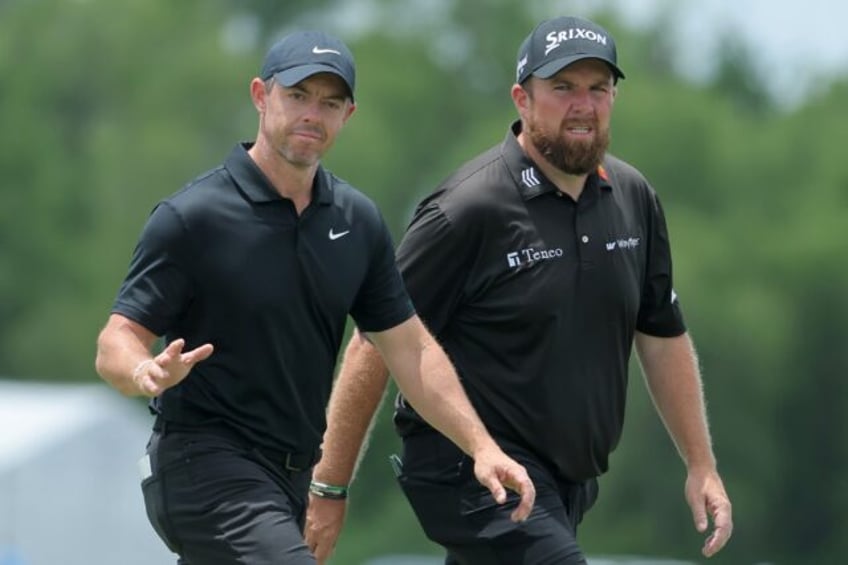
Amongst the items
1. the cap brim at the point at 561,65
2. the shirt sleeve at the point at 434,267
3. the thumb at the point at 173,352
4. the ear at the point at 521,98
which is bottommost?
the thumb at the point at 173,352

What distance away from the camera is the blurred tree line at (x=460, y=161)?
55.2 m

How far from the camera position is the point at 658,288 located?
9.70 meters

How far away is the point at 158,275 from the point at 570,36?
6.14 feet

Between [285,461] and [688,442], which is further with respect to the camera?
[688,442]

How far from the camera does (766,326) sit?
56.2 metres

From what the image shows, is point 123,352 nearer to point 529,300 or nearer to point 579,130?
point 529,300

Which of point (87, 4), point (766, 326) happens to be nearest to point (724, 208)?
point (766, 326)

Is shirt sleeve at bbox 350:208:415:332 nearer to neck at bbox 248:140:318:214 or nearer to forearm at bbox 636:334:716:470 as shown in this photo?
neck at bbox 248:140:318:214

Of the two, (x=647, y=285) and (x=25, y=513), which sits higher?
(x=647, y=285)

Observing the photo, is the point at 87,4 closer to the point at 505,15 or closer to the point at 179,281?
the point at 505,15

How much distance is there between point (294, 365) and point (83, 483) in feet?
56.1

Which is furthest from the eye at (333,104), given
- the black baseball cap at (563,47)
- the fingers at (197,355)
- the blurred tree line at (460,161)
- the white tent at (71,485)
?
the blurred tree line at (460,161)

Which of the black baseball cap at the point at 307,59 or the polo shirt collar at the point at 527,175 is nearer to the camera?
the black baseball cap at the point at 307,59

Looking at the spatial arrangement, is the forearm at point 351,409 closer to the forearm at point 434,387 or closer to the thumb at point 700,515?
the forearm at point 434,387
